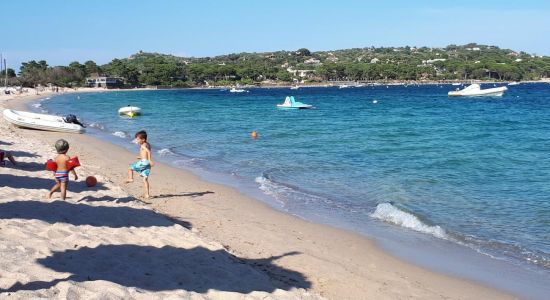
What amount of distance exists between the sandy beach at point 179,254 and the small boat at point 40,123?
16535 mm

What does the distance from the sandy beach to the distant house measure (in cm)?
13814

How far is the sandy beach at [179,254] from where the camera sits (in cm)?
581

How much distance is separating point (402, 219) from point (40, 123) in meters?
22.1

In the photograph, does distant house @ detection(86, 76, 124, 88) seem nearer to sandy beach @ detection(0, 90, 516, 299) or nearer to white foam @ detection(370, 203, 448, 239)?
sandy beach @ detection(0, 90, 516, 299)

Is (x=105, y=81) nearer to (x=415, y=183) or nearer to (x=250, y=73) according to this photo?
(x=250, y=73)

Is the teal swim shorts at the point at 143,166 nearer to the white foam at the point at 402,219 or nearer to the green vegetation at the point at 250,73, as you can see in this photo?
the white foam at the point at 402,219

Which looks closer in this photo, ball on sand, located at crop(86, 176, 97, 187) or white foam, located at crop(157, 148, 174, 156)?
ball on sand, located at crop(86, 176, 97, 187)

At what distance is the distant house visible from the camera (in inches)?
5640

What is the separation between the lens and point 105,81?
468ft

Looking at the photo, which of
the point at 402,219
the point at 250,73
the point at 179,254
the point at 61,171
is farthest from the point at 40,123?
the point at 250,73

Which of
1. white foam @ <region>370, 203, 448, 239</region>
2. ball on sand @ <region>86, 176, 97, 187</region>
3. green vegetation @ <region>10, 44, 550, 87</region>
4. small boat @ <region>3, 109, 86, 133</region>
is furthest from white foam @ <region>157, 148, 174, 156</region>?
green vegetation @ <region>10, 44, 550, 87</region>

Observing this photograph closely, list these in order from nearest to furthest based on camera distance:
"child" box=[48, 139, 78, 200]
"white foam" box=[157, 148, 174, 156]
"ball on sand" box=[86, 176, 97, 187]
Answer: "child" box=[48, 139, 78, 200], "ball on sand" box=[86, 176, 97, 187], "white foam" box=[157, 148, 174, 156]

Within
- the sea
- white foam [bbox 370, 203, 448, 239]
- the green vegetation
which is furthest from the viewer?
the green vegetation

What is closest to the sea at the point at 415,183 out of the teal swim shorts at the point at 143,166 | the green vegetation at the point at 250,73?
the teal swim shorts at the point at 143,166
